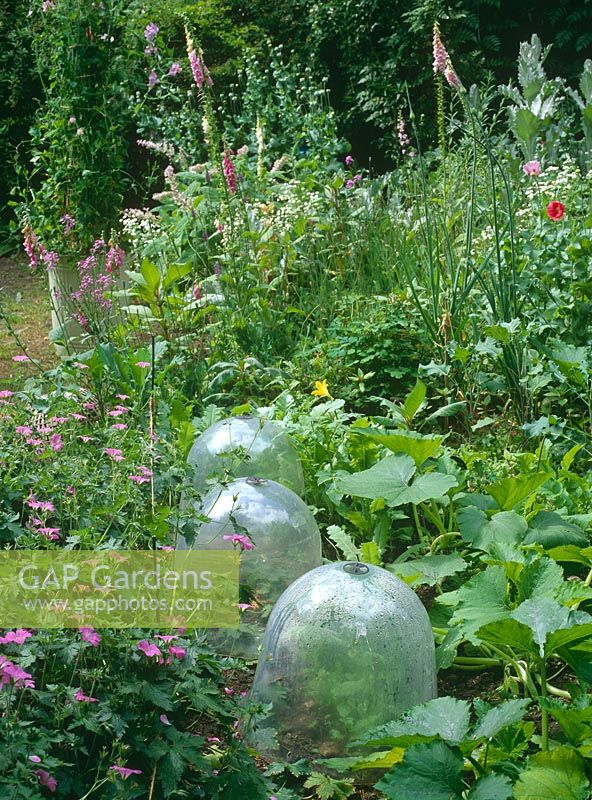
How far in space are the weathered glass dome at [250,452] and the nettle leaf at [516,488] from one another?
75 cm

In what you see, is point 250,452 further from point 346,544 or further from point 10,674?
point 10,674

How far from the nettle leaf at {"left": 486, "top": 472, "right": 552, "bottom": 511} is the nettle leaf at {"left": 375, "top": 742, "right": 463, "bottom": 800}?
1204 millimetres

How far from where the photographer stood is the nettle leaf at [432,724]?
1.81m

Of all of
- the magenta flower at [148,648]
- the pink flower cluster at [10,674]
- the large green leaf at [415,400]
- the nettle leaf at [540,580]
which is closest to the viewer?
the pink flower cluster at [10,674]

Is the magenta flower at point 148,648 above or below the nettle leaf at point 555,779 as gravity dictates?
above

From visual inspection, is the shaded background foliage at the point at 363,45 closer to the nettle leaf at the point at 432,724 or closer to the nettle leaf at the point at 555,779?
the nettle leaf at the point at 432,724

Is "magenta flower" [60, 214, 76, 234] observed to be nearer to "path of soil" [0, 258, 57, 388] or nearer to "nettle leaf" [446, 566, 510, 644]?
"path of soil" [0, 258, 57, 388]

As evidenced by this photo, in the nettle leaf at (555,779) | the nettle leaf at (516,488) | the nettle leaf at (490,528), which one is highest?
the nettle leaf at (516,488)

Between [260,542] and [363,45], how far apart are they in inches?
366

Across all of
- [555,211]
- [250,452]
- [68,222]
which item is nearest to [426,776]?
[250,452]

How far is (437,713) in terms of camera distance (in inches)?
74.5

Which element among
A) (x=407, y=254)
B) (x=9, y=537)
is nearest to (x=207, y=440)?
(x=9, y=537)

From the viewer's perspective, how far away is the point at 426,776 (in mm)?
1680

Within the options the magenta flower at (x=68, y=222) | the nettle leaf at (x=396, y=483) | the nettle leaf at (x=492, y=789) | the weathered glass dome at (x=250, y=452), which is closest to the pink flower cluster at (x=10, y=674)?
the nettle leaf at (x=492, y=789)
